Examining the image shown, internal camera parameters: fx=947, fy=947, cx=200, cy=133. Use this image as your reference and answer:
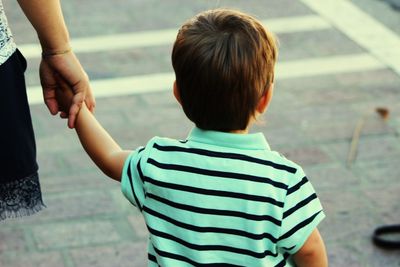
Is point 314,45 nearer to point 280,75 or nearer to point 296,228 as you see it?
point 280,75

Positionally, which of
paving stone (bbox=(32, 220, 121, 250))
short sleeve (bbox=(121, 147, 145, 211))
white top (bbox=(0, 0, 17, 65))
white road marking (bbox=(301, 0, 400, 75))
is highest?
white top (bbox=(0, 0, 17, 65))

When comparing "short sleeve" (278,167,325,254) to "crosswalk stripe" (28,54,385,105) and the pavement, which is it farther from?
"crosswalk stripe" (28,54,385,105)

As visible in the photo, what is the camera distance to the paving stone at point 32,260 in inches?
154

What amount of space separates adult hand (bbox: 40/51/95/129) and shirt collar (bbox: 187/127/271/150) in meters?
0.52

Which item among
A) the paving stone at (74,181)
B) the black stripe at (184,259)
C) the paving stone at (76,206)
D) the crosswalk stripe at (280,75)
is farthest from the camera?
the crosswalk stripe at (280,75)

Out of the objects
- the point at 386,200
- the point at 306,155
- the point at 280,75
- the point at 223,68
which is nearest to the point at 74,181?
the point at 306,155

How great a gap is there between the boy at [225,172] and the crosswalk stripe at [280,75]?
337 cm

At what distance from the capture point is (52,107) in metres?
2.67

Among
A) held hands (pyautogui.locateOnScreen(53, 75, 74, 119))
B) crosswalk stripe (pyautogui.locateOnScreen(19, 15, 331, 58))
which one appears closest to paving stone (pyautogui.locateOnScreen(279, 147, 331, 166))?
crosswalk stripe (pyautogui.locateOnScreen(19, 15, 331, 58))

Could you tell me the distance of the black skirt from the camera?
8.09ft

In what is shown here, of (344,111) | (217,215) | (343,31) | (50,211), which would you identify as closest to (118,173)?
(217,215)

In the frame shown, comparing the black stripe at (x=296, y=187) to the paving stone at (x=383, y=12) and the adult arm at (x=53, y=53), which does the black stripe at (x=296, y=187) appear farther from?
the paving stone at (x=383, y=12)

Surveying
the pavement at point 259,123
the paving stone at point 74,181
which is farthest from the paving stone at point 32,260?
the paving stone at point 74,181

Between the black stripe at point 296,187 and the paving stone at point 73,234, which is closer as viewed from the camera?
the black stripe at point 296,187
